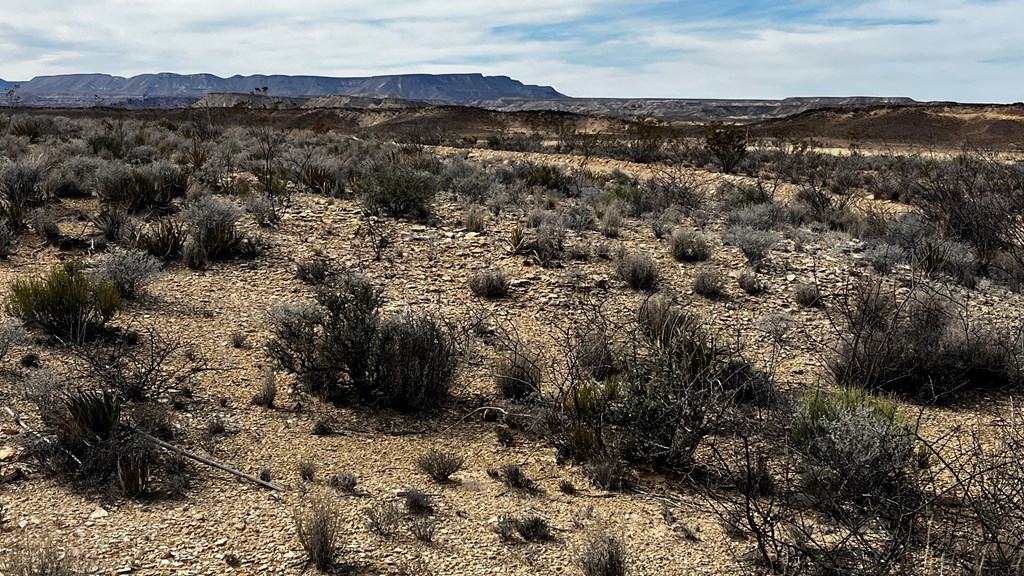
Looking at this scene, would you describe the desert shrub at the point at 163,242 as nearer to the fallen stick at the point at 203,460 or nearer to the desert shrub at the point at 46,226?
Answer: the desert shrub at the point at 46,226

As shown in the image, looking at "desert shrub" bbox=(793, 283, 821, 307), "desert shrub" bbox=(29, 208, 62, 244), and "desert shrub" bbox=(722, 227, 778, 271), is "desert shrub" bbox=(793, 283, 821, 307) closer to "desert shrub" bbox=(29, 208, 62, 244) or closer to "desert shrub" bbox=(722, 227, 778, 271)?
"desert shrub" bbox=(722, 227, 778, 271)

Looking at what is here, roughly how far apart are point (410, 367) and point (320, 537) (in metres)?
2.15

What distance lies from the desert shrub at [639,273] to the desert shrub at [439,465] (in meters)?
4.43

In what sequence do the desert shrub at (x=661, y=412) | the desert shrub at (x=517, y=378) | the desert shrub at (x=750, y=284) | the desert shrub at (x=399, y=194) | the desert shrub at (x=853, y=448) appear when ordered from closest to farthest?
the desert shrub at (x=853, y=448) → the desert shrub at (x=661, y=412) → the desert shrub at (x=517, y=378) → the desert shrub at (x=750, y=284) → the desert shrub at (x=399, y=194)

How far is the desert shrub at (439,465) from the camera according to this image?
437 centimetres

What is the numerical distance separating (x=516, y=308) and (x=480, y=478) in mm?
3361

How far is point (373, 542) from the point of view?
3619 millimetres

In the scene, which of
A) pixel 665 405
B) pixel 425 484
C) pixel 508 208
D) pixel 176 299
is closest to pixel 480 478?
pixel 425 484

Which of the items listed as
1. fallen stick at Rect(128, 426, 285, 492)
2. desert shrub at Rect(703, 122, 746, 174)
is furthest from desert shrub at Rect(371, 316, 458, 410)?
desert shrub at Rect(703, 122, 746, 174)

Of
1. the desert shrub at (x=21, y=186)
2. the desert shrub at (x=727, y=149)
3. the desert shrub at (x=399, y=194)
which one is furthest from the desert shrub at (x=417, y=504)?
the desert shrub at (x=727, y=149)

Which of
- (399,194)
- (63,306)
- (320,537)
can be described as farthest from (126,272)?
(320,537)

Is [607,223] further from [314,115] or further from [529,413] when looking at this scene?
[314,115]

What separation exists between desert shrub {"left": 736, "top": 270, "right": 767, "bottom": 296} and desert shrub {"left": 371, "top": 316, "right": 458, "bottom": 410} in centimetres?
430

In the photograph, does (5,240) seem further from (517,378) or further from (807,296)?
(807,296)
